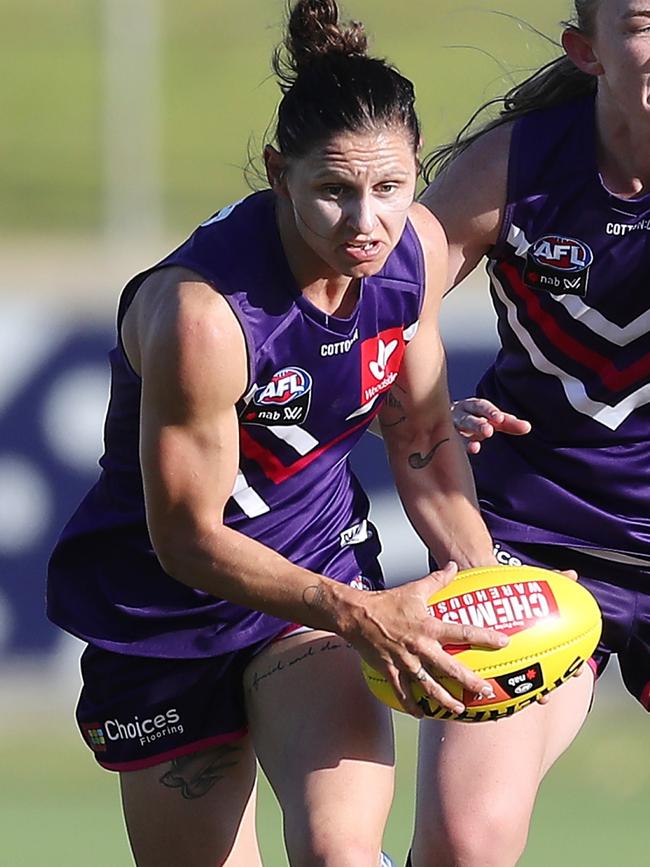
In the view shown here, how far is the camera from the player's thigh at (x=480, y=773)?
12.1ft

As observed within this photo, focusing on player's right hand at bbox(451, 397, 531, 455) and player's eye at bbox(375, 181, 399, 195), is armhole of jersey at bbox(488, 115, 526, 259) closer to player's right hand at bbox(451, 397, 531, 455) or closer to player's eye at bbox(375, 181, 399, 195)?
player's right hand at bbox(451, 397, 531, 455)

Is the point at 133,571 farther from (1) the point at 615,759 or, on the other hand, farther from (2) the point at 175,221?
(2) the point at 175,221

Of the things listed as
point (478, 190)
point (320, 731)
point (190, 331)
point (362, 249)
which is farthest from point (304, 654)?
point (478, 190)

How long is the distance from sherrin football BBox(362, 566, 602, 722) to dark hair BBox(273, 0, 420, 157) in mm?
838

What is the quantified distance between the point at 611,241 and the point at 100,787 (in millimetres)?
3092

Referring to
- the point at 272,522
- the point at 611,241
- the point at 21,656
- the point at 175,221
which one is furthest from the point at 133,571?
the point at 175,221

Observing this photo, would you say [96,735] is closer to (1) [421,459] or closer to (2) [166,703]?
(2) [166,703]

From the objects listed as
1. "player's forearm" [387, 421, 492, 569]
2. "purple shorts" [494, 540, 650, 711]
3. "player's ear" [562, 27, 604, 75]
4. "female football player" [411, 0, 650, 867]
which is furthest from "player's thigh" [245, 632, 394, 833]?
"player's ear" [562, 27, 604, 75]

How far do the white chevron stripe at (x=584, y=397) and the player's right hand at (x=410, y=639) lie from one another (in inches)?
31.9

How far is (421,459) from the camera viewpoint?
12.9 feet

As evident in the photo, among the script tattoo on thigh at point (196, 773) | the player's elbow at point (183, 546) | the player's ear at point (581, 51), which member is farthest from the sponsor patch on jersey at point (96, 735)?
the player's ear at point (581, 51)

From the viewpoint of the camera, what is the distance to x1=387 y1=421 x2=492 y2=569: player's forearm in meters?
3.87

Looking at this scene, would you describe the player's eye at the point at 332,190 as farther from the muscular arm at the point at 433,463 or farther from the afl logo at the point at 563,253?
the afl logo at the point at 563,253

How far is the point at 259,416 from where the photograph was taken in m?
3.52
